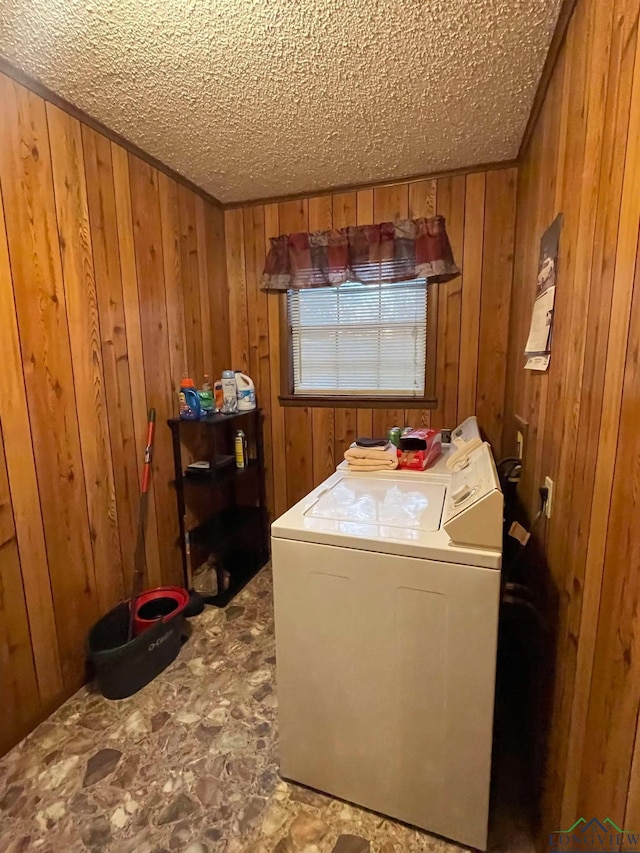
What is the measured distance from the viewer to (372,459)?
1834 mm

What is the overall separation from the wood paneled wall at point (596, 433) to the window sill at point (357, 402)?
1251 millimetres

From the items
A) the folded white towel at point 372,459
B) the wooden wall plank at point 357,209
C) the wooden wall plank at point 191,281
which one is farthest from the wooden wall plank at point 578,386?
the wooden wall plank at point 191,281

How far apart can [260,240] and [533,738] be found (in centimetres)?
286

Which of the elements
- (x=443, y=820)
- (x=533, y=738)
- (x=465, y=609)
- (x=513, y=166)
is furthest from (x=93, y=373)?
(x=513, y=166)

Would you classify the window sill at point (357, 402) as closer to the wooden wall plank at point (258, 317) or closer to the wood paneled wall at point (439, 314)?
the wood paneled wall at point (439, 314)

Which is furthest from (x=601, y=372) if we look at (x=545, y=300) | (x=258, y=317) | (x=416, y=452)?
(x=258, y=317)

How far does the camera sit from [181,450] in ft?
7.95

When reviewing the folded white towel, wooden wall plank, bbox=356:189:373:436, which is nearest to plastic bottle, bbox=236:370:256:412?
the folded white towel

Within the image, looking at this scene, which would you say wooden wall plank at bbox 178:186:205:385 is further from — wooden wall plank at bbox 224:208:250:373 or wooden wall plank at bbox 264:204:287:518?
wooden wall plank at bbox 264:204:287:518

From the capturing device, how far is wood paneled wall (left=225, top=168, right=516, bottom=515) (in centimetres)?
233

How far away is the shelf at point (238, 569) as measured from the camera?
2438 millimetres

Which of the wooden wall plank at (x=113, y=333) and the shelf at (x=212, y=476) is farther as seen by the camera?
the shelf at (x=212, y=476)

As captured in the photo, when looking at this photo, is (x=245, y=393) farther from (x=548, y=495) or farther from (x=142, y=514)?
(x=548, y=495)

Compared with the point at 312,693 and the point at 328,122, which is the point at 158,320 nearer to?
the point at 328,122
